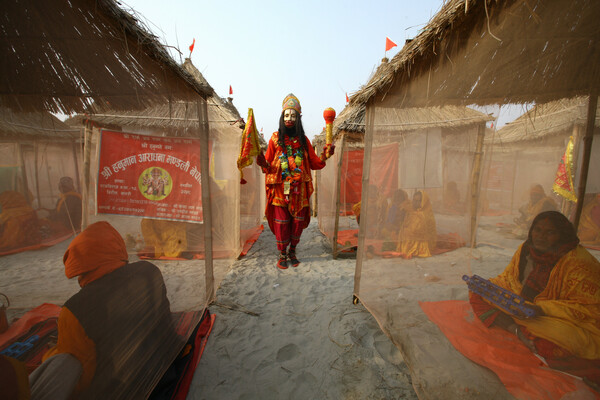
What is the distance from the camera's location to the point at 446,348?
70.7 inches

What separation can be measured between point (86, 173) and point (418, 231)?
3720 millimetres

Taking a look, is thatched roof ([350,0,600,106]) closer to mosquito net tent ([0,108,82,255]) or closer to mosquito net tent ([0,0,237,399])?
mosquito net tent ([0,0,237,399])

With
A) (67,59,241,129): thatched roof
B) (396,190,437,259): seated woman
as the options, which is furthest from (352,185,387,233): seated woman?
(67,59,241,129): thatched roof

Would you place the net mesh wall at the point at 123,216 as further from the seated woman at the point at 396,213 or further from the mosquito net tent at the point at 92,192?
the seated woman at the point at 396,213

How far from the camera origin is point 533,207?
1603 millimetres

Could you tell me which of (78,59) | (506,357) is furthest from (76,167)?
(506,357)

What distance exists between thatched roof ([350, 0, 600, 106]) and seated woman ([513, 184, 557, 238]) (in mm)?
673

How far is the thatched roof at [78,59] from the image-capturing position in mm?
1118

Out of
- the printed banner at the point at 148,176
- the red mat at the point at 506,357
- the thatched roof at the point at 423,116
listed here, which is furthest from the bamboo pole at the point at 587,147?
the printed banner at the point at 148,176

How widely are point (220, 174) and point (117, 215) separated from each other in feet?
7.47

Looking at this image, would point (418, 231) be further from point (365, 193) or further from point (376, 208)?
point (365, 193)

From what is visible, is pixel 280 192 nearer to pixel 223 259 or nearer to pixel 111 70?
pixel 223 259

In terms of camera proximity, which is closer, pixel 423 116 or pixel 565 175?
pixel 565 175

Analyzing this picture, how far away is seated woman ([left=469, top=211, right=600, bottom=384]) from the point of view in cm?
→ 139
